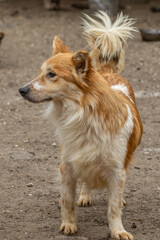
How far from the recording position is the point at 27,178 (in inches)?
246

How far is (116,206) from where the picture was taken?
4809 mm

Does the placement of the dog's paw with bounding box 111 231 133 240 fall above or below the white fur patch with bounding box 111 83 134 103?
below

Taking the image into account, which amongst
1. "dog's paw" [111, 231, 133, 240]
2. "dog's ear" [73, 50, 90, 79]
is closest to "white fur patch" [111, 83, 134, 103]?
"dog's ear" [73, 50, 90, 79]

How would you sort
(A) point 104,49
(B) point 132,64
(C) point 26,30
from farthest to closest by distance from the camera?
(C) point 26,30
(B) point 132,64
(A) point 104,49

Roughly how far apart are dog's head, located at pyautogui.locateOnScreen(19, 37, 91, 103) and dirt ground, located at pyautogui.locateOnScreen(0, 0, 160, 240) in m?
1.20

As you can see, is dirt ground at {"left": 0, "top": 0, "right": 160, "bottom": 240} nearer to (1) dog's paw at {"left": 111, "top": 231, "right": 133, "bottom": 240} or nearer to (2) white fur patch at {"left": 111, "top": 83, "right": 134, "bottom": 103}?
(1) dog's paw at {"left": 111, "top": 231, "right": 133, "bottom": 240}

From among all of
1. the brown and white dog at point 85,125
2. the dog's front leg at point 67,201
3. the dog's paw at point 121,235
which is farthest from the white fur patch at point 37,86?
the dog's paw at point 121,235

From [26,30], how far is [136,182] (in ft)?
31.5

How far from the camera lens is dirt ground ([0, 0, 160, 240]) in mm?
5121

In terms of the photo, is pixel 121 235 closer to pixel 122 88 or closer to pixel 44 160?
pixel 122 88

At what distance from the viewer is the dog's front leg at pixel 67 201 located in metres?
4.92

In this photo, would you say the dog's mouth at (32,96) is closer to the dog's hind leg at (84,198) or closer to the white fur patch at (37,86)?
the white fur patch at (37,86)

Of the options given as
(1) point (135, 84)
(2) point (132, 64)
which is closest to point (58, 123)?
(1) point (135, 84)

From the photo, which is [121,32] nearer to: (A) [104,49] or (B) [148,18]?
(A) [104,49]
